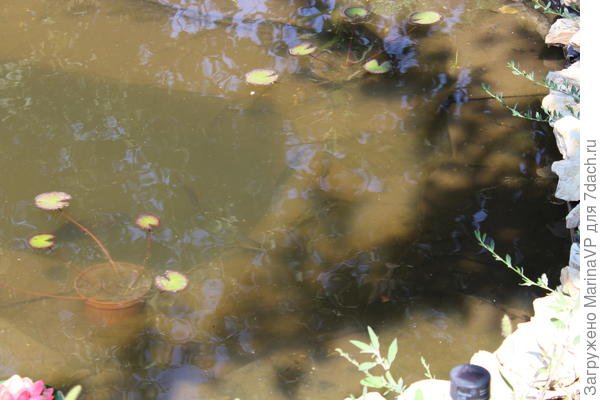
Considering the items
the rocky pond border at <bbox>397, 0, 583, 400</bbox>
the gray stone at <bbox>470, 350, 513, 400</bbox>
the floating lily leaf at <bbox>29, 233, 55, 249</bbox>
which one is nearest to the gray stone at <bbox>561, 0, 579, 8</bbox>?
the rocky pond border at <bbox>397, 0, 583, 400</bbox>

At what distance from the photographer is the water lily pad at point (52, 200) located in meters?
3.16

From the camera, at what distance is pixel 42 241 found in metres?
3.05

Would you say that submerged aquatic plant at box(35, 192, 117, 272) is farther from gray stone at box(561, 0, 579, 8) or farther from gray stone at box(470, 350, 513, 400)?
gray stone at box(561, 0, 579, 8)

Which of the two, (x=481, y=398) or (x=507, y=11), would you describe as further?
(x=507, y=11)

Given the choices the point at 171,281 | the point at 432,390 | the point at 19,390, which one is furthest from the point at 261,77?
the point at 19,390

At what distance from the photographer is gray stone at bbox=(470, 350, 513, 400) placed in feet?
7.19

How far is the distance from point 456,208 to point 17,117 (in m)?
2.02

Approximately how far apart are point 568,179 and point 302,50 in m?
1.66

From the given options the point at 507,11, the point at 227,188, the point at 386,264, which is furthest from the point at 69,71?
the point at 507,11

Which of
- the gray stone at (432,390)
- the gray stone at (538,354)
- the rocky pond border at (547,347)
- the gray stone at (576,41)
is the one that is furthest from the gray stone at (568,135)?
the gray stone at (432,390)

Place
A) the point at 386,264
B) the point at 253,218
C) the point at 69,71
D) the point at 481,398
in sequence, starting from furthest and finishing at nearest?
the point at 69,71, the point at 253,218, the point at 386,264, the point at 481,398

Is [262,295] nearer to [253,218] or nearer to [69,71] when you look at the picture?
[253,218]

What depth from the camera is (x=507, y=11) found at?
441 centimetres

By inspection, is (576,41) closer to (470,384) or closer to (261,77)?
(261,77)
